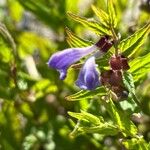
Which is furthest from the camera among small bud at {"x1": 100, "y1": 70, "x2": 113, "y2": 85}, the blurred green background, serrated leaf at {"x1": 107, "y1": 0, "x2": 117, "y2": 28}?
the blurred green background

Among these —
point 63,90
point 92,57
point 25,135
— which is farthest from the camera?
point 63,90

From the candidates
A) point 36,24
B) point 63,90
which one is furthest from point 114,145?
point 36,24

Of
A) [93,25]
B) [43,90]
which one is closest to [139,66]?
[93,25]

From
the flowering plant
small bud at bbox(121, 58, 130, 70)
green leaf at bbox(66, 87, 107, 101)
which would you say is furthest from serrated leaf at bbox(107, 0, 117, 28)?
green leaf at bbox(66, 87, 107, 101)

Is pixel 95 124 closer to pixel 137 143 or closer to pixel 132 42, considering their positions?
pixel 137 143

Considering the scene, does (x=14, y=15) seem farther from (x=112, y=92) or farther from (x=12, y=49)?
(x=112, y=92)

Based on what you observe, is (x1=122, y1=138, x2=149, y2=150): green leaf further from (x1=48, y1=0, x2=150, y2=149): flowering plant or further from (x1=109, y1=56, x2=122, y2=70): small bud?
(x1=109, y1=56, x2=122, y2=70): small bud
